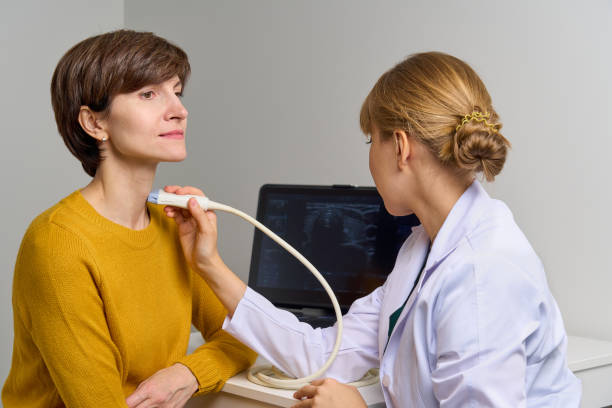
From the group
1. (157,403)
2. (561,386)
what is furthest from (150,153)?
(561,386)

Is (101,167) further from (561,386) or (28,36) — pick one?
(28,36)

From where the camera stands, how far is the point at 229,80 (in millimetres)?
2377

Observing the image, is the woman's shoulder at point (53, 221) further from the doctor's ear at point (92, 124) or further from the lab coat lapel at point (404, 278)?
the lab coat lapel at point (404, 278)

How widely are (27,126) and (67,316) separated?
159 centimetres

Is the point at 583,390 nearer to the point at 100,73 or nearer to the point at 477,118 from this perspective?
the point at 477,118

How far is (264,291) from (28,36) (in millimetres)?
1448

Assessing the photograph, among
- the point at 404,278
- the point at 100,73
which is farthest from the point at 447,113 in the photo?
the point at 100,73

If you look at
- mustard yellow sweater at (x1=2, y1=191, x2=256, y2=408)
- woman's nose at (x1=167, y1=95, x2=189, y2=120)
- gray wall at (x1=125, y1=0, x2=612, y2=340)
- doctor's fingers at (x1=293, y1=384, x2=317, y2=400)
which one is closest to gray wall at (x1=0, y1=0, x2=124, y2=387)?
gray wall at (x1=125, y1=0, x2=612, y2=340)

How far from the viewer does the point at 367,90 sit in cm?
196

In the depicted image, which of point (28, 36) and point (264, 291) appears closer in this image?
point (264, 291)

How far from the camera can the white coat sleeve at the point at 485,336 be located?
85 centimetres

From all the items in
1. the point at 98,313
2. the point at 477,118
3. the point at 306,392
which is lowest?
the point at 306,392

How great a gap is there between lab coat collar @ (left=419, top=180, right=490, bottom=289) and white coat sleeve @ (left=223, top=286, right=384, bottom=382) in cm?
29

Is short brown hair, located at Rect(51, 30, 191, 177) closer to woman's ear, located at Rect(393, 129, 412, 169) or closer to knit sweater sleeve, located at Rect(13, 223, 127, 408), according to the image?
knit sweater sleeve, located at Rect(13, 223, 127, 408)
